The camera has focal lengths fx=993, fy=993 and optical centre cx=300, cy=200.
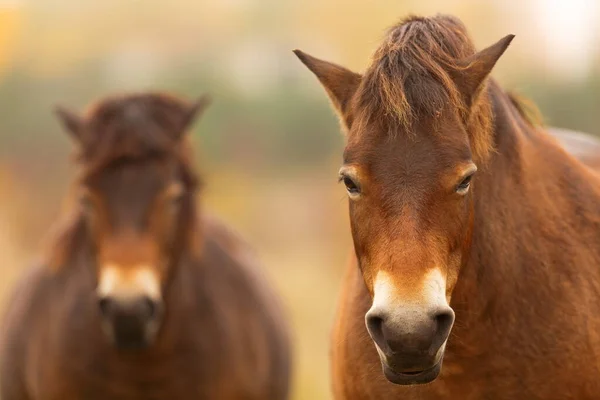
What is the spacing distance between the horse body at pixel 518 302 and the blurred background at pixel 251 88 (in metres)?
9.03

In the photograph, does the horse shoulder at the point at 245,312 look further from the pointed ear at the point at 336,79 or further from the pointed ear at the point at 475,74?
the pointed ear at the point at 475,74

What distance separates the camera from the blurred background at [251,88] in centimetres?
1859

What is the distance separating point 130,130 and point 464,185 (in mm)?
3155

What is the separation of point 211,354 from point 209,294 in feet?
1.43

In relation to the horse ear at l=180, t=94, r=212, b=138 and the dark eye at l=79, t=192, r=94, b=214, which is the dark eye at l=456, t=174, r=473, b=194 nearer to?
the dark eye at l=79, t=192, r=94, b=214

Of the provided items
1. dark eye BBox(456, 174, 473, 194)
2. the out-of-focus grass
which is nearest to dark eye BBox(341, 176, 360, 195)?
dark eye BBox(456, 174, 473, 194)

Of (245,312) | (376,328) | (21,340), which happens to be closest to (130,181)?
(245,312)

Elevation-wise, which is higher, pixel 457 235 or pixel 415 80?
pixel 415 80

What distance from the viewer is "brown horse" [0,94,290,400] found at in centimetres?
589

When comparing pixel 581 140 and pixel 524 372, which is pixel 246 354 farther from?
pixel 524 372

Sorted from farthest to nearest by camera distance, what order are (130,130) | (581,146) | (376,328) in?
(130,130), (581,146), (376,328)

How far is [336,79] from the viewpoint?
12.5ft

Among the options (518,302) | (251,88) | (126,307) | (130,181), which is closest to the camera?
(518,302)

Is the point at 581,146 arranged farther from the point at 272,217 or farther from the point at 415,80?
the point at 272,217
